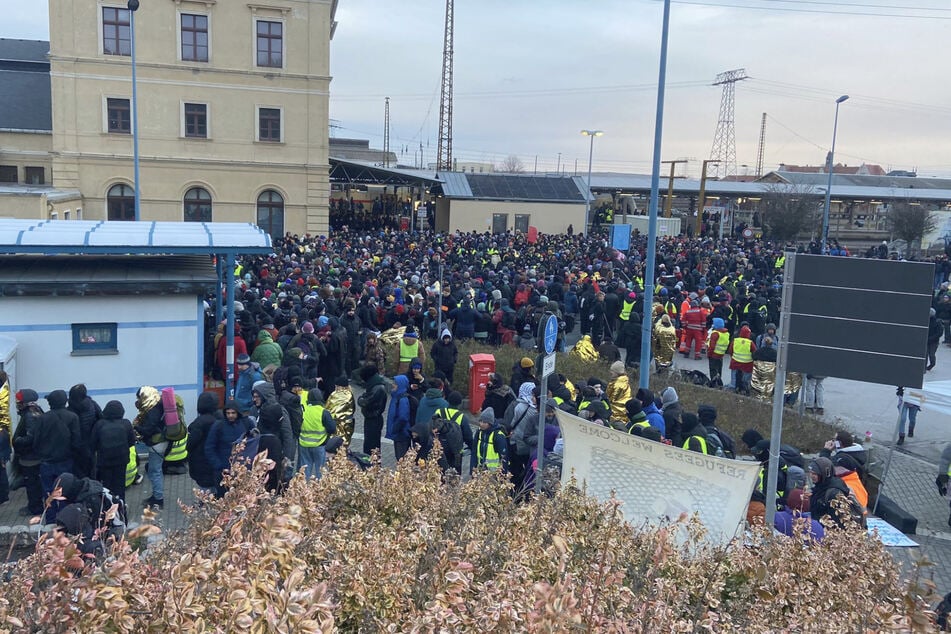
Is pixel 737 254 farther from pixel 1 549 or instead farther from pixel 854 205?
pixel 854 205

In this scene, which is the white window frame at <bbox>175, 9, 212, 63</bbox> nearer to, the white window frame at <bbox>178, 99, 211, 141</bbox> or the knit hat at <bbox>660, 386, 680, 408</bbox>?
the white window frame at <bbox>178, 99, 211, 141</bbox>

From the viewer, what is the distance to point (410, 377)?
1119 cm

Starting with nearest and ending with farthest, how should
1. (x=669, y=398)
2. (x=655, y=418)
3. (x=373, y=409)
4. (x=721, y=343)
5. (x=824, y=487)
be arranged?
1. (x=824, y=487)
2. (x=655, y=418)
3. (x=373, y=409)
4. (x=669, y=398)
5. (x=721, y=343)

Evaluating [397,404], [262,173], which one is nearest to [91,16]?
[262,173]

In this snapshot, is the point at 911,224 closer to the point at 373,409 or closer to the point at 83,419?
the point at 373,409

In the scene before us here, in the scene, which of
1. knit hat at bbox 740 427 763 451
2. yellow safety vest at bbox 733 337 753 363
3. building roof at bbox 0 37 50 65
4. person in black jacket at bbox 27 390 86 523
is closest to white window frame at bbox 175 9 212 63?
building roof at bbox 0 37 50 65

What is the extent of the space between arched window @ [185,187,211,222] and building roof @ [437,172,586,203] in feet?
49.5

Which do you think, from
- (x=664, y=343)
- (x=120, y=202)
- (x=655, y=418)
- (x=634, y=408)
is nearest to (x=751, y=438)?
(x=655, y=418)

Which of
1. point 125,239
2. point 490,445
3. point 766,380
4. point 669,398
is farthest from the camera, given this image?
point 766,380

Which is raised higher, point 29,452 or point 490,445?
point 490,445

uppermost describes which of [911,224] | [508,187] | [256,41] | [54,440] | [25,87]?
[256,41]

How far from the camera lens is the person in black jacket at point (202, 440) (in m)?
8.71

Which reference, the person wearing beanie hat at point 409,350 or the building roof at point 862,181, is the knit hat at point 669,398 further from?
the building roof at point 862,181

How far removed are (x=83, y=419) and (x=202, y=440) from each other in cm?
137
